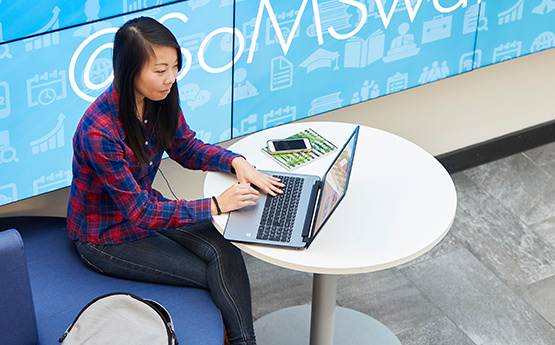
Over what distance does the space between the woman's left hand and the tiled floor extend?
795 millimetres

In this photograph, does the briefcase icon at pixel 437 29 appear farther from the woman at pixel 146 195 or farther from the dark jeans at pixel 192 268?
the dark jeans at pixel 192 268

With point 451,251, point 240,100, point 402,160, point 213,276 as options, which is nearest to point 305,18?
point 240,100

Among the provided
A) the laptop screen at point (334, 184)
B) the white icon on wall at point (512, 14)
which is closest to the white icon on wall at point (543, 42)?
the white icon on wall at point (512, 14)

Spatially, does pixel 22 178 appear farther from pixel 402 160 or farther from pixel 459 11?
pixel 459 11

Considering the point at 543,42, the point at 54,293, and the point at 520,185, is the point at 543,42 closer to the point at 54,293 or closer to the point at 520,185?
the point at 520,185

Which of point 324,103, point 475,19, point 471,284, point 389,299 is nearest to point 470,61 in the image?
point 475,19

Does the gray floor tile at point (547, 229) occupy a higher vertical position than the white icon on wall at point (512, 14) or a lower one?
lower

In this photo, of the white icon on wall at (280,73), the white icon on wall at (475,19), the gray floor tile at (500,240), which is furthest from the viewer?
the gray floor tile at (500,240)

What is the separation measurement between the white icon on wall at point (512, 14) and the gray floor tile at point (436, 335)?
1245mm

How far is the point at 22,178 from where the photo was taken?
234cm

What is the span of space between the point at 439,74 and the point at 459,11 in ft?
0.85

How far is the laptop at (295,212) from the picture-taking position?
2.04 meters

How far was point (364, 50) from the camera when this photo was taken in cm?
287

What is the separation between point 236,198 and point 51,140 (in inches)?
25.1
